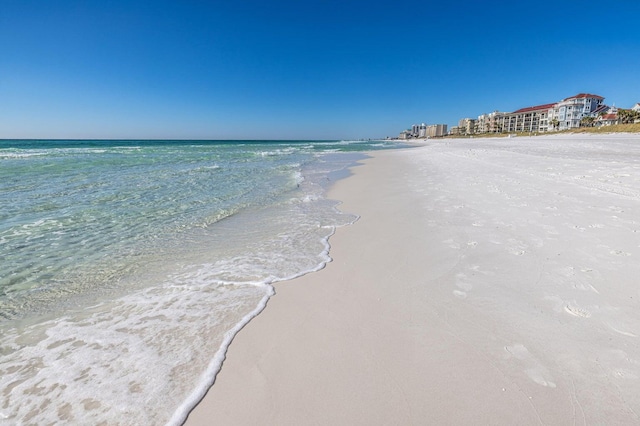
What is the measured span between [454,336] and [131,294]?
11.1 ft

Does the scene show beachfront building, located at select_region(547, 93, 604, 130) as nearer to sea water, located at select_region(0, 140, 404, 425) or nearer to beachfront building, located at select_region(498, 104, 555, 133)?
beachfront building, located at select_region(498, 104, 555, 133)

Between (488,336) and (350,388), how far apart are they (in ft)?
4.12

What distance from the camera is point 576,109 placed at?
267 feet

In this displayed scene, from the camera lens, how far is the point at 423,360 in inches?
84.9

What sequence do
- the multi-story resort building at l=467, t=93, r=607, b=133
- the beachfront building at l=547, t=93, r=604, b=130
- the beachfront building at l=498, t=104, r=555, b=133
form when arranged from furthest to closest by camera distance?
the beachfront building at l=498, t=104, r=555, b=133
the multi-story resort building at l=467, t=93, r=607, b=133
the beachfront building at l=547, t=93, r=604, b=130

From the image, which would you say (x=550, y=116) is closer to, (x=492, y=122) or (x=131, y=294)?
(x=492, y=122)

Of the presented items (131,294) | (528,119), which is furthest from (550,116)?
(131,294)

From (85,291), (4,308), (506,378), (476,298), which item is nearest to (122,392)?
(85,291)

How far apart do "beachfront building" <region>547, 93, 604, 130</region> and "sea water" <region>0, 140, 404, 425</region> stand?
102m

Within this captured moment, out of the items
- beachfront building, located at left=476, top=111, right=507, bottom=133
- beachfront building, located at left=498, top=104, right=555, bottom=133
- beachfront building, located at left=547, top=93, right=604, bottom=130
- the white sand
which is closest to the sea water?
the white sand

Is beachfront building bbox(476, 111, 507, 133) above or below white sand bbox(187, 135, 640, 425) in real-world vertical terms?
above

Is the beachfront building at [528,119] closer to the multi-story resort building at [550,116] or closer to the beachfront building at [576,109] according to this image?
the multi-story resort building at [550,116]

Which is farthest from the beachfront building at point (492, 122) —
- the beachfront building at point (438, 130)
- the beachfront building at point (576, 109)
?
the beachfront building at point (438, 130)

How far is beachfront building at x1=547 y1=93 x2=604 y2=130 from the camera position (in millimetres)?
80312
